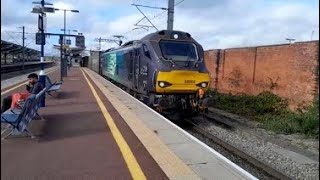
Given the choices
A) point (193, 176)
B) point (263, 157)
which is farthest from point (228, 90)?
point (193, 176)

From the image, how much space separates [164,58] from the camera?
551 inches

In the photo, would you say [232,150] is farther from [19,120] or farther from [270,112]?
[270,112]

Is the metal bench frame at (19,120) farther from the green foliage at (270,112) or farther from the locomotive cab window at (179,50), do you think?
the green foliage at (270,112)

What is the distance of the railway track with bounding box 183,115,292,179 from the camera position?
8.70m

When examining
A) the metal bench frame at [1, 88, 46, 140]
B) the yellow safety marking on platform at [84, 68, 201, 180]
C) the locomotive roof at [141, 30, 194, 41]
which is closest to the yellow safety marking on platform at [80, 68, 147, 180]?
the yellow safety marking on platform at [84, 68, 201, 180]

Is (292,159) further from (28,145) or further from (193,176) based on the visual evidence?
(28,145)

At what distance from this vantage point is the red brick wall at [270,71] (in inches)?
662

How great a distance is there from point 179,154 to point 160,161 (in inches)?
24.3

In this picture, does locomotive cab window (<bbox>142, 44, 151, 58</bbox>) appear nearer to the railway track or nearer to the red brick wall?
the railway track

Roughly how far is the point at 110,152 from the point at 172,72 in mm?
6729

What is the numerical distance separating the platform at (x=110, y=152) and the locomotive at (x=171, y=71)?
262 cm

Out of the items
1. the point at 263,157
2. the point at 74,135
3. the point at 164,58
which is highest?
the point at 164,58

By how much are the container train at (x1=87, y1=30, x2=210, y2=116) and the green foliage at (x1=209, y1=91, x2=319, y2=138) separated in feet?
2.72

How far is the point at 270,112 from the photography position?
59.6 ft
